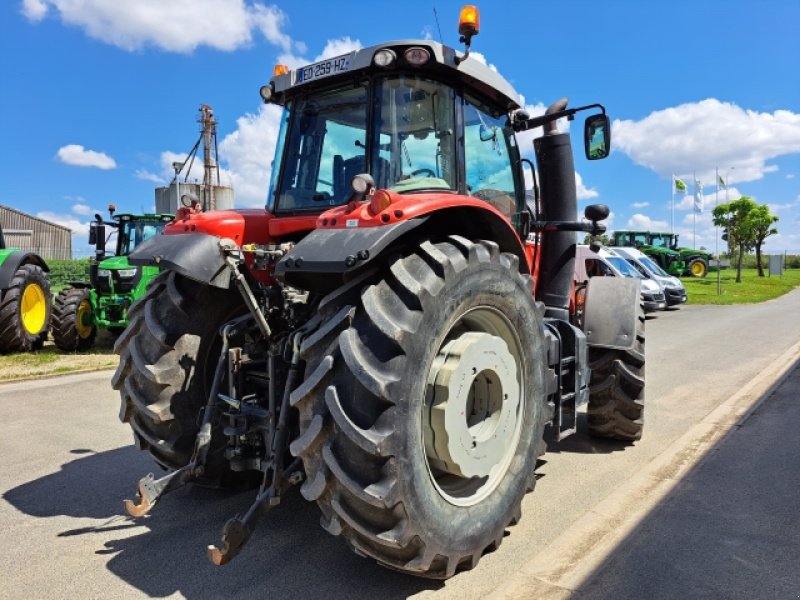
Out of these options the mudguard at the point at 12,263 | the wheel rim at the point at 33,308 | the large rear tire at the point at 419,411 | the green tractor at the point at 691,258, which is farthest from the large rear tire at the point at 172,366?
the green tractor at the point at 691,258

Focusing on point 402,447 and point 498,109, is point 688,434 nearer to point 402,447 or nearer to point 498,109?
point 498,109

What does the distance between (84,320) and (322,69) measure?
9.58 m

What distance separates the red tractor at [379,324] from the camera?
2570 millimetres

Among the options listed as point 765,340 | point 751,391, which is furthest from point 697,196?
point 751,391

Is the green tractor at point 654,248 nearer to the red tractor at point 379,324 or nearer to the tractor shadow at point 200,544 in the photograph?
the red tractor at point 379,324

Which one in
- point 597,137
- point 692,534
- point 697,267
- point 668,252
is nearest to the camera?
point 692,534

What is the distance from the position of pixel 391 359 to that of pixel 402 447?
0.37m

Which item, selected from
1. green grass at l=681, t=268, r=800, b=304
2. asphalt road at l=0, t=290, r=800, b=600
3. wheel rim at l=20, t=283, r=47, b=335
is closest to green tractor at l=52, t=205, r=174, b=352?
wheel rim at l=20, t=283, r=47, b=335

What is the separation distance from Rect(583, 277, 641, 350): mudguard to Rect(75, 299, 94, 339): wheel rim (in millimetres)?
9709

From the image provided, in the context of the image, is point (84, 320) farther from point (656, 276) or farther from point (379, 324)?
point (656, 276)

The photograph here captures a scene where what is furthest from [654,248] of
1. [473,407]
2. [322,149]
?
[473,407]

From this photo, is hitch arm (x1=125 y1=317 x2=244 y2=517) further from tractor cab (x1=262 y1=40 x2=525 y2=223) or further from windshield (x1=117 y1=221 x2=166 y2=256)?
windshield (x1=117 y1=221 x2=166 y2=256)

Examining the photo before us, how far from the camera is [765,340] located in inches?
456

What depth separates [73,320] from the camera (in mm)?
10930
